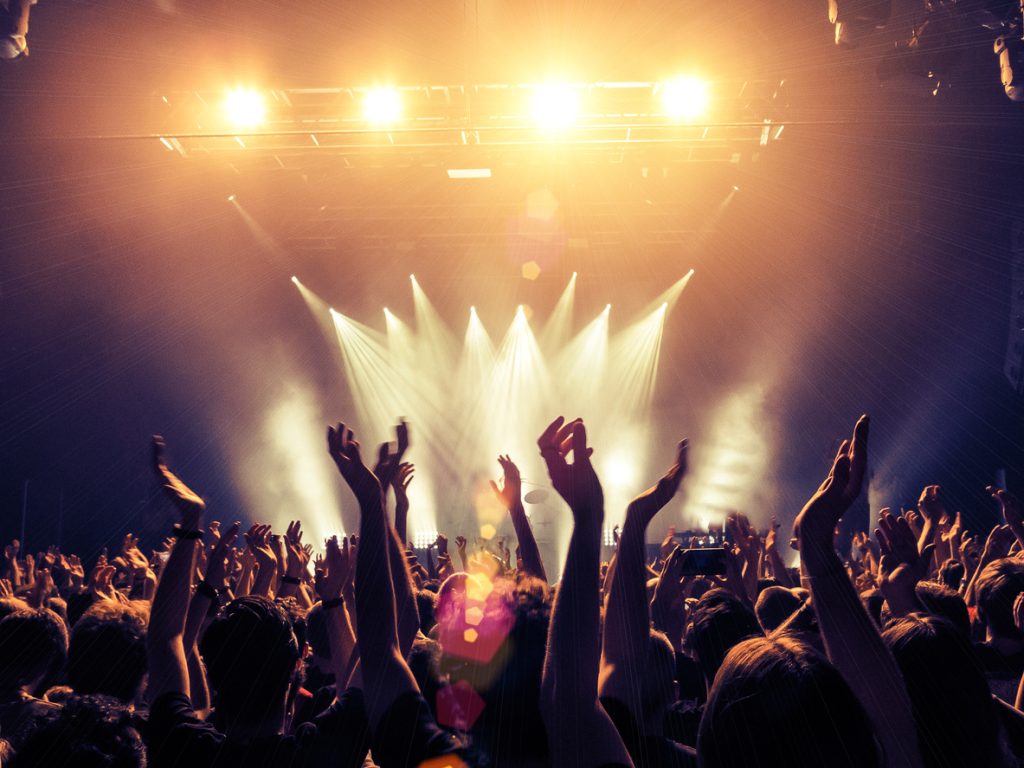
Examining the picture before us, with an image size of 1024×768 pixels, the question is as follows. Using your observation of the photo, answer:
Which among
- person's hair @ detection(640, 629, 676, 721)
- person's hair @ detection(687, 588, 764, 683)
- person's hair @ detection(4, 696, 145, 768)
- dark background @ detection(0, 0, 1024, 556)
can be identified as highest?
dark background @ detection(0, 0, 1024, 556)

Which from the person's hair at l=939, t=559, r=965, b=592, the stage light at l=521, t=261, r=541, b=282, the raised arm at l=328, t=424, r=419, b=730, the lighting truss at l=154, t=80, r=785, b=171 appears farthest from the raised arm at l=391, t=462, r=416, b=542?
the stage light at l=521, t=261, r=541, b=282

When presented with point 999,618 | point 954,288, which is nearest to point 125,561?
point 999,618

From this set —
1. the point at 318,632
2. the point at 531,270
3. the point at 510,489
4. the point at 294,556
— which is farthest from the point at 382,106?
the point at 318,632

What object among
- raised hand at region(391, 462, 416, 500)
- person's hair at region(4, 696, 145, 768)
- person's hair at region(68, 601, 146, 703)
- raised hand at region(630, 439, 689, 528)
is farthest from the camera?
raised hand at region(391, 462, 416, 500)

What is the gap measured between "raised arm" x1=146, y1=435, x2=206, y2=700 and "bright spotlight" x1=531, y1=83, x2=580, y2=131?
24.5 ft

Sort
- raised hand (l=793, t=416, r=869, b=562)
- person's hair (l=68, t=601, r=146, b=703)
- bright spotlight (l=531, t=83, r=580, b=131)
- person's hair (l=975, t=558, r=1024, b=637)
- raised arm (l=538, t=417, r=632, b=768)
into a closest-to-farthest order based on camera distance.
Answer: raised arm (l=538, t=417, r=632, b=768), raised hand (l=793, t=416, r=869, b=562), person's hair (l=68, t=601, r=146, b=703), person's hair (l=975, t=558, r=1024, b=637), bright spotlight (l=531, t=83, r=580, b=131)

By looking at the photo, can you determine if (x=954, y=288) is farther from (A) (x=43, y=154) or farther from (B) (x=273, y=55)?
(A) (x=43, y=154)

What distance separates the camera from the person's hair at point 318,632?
8.96ft

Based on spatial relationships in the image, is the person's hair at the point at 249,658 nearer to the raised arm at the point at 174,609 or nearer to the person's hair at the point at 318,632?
the raised arm at the point at 174,609

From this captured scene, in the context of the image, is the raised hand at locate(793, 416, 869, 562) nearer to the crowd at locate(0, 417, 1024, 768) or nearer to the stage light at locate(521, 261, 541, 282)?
the crowd at locate(0, 417, 1024, 768)

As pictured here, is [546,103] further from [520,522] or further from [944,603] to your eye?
[944,603]

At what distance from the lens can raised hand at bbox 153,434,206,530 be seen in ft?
7.61

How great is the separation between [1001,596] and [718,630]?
135 cm

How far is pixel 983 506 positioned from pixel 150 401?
13.9 meters
